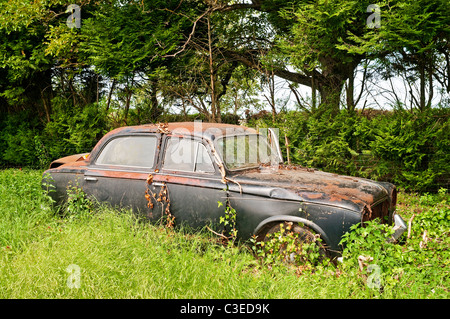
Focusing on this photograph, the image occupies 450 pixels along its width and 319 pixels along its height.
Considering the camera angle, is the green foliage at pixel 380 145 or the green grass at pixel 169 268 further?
the green foliage at pixel 380 145

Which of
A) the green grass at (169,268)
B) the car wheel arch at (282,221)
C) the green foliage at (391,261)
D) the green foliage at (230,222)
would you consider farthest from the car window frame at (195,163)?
the green foliage at (391,261)

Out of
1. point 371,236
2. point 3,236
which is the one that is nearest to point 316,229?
point 371,236

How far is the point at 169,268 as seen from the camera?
12.3 feet

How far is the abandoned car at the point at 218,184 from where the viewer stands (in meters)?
3.99

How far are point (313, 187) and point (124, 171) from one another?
2.62 m

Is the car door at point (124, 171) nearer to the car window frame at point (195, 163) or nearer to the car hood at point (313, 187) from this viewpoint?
the car window frame at point (195, 163)

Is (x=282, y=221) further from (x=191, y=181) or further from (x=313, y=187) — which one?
(x=191, y=181)

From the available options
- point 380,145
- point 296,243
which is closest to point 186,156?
point 296,243

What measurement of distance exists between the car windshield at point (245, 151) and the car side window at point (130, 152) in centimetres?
101

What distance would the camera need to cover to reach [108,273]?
369 centimetres

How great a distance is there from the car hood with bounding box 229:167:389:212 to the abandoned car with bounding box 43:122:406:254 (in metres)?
0.01

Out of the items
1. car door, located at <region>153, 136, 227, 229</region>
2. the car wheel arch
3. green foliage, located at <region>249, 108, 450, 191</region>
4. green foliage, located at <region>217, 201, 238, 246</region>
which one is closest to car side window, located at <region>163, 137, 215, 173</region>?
car door, located at <region>153, 136, 227, 229</region>
